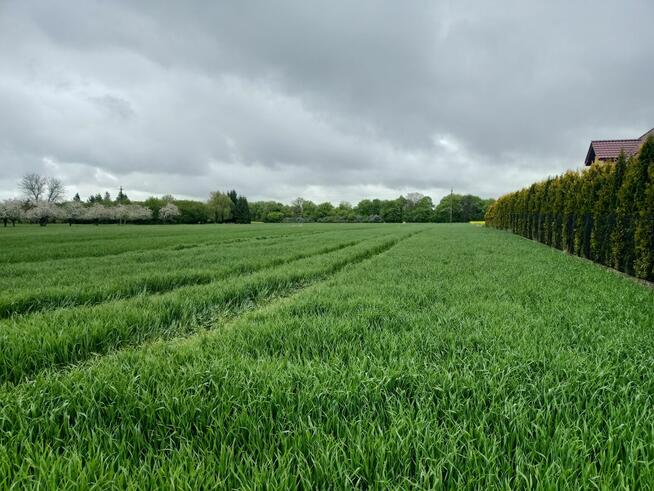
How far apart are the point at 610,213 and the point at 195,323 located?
12866 millimetres

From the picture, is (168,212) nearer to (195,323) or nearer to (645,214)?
(195,323)

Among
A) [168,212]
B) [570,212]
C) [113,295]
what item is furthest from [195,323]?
[168,212]

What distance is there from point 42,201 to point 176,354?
3962 inches

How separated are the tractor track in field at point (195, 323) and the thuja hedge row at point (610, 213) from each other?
851 centimetres

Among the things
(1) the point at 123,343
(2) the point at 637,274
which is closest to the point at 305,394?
(1) the point at 123,343

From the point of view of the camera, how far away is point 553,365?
8.23ft

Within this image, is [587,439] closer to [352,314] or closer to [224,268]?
[352,314]

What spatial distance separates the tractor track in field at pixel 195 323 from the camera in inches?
119

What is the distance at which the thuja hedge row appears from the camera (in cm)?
838

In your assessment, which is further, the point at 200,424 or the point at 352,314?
the point at 352,314

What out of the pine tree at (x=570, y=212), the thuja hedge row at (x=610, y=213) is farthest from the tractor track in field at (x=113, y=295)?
the pine tree at (x=570, y=212)

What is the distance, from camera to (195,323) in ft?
15.4

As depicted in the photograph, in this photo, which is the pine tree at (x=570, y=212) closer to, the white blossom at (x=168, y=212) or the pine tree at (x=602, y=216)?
the pine tree at (x=602, y=216)

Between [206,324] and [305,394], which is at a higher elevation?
[305,394]
